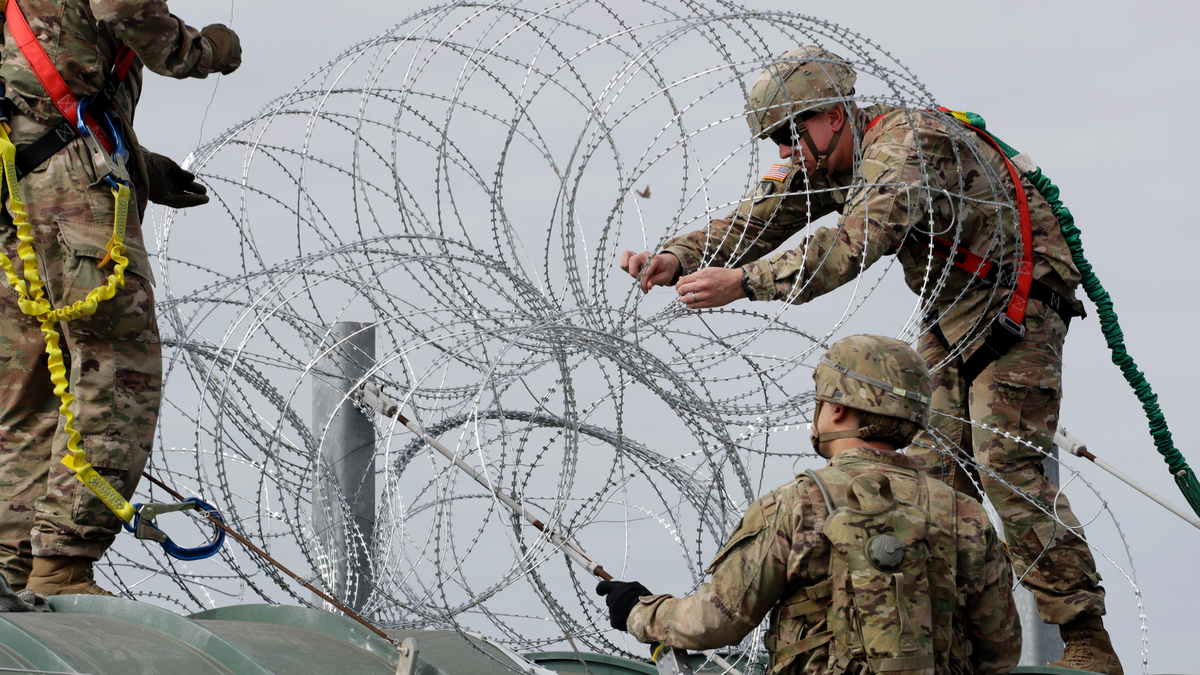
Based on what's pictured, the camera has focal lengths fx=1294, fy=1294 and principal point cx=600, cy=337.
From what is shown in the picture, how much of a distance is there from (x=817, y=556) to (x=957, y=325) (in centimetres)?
224

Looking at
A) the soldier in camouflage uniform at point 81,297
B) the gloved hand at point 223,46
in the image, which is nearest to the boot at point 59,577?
the soldier in camouflage uniform at point 81,297

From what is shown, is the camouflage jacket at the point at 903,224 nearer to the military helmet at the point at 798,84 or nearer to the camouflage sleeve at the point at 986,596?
the military helmet at the point at 798,84

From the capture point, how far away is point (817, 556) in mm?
3023

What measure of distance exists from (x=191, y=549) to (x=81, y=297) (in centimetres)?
87

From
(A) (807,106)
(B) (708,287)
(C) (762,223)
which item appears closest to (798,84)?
(A) (807,106)

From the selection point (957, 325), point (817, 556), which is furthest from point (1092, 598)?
point (817, 556)

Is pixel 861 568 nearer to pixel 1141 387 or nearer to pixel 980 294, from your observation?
pixel 980 294

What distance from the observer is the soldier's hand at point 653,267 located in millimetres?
4852

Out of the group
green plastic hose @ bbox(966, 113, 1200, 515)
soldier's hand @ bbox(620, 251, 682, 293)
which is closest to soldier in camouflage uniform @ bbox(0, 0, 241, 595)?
soldier's hand @ bbox(620, 251, 682, 293)

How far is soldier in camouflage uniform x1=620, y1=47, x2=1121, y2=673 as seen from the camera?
185 inches

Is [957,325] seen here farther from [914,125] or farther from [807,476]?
[807,476]

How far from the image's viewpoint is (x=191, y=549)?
4.12 m

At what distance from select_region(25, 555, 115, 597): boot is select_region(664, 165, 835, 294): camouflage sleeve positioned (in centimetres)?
256

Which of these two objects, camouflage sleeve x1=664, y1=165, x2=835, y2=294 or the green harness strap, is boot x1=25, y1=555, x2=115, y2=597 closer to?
camouflage sleeve x1=664, y1=165, x2=835, y2=294
